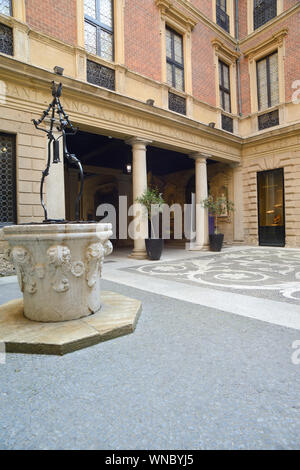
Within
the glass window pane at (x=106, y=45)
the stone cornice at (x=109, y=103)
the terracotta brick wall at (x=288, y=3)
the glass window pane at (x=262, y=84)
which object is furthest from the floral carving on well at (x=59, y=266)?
the terracotta brick wall at (x=288, y=3)

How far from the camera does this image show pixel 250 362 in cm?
193

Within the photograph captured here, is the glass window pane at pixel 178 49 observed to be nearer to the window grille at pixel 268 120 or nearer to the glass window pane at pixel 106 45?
the glass window pane at pixel 106 45

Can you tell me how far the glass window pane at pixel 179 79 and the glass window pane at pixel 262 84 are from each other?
4.61 metres

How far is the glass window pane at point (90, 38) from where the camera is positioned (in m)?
8.17

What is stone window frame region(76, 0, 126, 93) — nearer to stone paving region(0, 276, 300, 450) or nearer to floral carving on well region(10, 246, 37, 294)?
floral carving on well region(10, 246, 37, 294)

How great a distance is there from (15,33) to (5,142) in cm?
259

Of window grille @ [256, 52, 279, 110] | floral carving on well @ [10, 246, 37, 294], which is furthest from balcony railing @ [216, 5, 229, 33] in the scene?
floral carving on well @ [10, 246, 37, 294]

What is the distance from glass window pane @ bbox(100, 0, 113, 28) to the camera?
28.3ft

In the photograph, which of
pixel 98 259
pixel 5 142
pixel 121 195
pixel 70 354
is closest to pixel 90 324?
pixel 70 354

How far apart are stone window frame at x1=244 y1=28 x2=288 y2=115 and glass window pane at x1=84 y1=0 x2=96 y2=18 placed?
8.38 m

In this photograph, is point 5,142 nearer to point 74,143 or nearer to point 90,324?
point 74,143

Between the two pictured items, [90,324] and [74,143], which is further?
[74,143]

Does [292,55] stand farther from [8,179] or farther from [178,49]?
[8,179]

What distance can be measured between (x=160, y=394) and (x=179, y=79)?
471 inches
